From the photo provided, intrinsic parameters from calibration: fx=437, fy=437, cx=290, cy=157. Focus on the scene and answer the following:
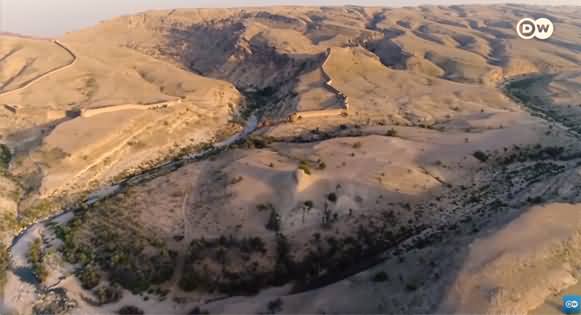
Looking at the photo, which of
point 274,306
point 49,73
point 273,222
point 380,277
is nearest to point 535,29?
point 273,222

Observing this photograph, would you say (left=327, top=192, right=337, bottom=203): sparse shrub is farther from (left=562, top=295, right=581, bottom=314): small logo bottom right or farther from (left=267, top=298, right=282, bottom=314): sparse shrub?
(left=562, top=295, right=581, bottom=314): small logo bottom right

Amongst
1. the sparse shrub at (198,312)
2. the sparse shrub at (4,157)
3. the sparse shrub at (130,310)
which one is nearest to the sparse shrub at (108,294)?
the sparse shrub at (130,310)

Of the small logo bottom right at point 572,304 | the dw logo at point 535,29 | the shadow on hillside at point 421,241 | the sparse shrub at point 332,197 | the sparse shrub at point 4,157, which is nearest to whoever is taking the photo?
the small logo bottom right at point 572,304

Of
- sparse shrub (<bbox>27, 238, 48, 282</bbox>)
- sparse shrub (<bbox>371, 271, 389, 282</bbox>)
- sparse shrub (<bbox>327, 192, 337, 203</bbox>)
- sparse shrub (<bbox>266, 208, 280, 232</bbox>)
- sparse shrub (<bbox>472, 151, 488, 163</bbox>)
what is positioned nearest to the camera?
sparse shrub (<bbox>371, 271, 389, 282</bbox>)

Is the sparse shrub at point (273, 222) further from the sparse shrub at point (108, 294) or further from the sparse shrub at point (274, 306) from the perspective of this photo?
the sparse shrub at point (108, 294)

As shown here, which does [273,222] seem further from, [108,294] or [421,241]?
[108,294]

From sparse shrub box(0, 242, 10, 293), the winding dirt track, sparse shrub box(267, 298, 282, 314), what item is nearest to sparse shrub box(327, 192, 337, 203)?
sparse shrub box(267, 298, 282, 314)
